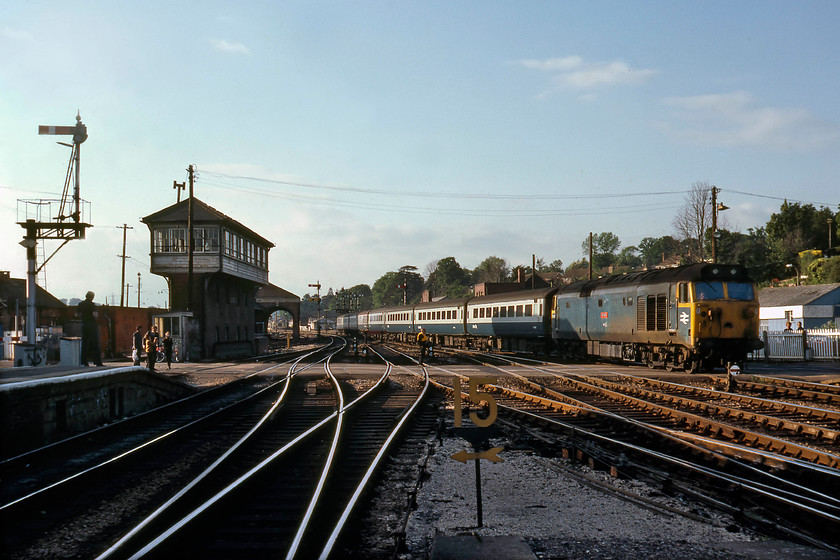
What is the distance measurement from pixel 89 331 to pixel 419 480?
13526mm

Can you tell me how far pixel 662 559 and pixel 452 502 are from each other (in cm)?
235

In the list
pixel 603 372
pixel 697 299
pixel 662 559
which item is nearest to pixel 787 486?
pixel 662 559

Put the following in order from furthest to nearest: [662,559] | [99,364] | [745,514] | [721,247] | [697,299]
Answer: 1. [721,247]
2. [697,299]
3. [99,364]
4. [745,514]
5. [662,559]

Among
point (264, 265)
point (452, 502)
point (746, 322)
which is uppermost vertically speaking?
point (264, 265)

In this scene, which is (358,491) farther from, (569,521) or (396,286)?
(396,286)

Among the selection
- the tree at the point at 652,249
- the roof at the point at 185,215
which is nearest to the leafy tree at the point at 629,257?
the tree at the point at 652,249

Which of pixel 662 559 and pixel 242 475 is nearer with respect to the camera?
pixel 662 559

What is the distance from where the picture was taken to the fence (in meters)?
27.1

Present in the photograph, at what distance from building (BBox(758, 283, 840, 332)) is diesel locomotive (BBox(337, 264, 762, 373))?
18147mm

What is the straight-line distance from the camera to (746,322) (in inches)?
783

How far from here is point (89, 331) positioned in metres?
17.7

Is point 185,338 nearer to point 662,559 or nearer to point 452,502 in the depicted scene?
point 452,502

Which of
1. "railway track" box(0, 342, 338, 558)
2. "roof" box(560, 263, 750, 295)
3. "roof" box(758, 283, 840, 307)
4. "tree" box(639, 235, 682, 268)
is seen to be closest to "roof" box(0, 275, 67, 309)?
"railway track" box(0, 342, 338, 558)

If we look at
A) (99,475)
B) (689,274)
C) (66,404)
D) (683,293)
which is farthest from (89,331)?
(689,274)
